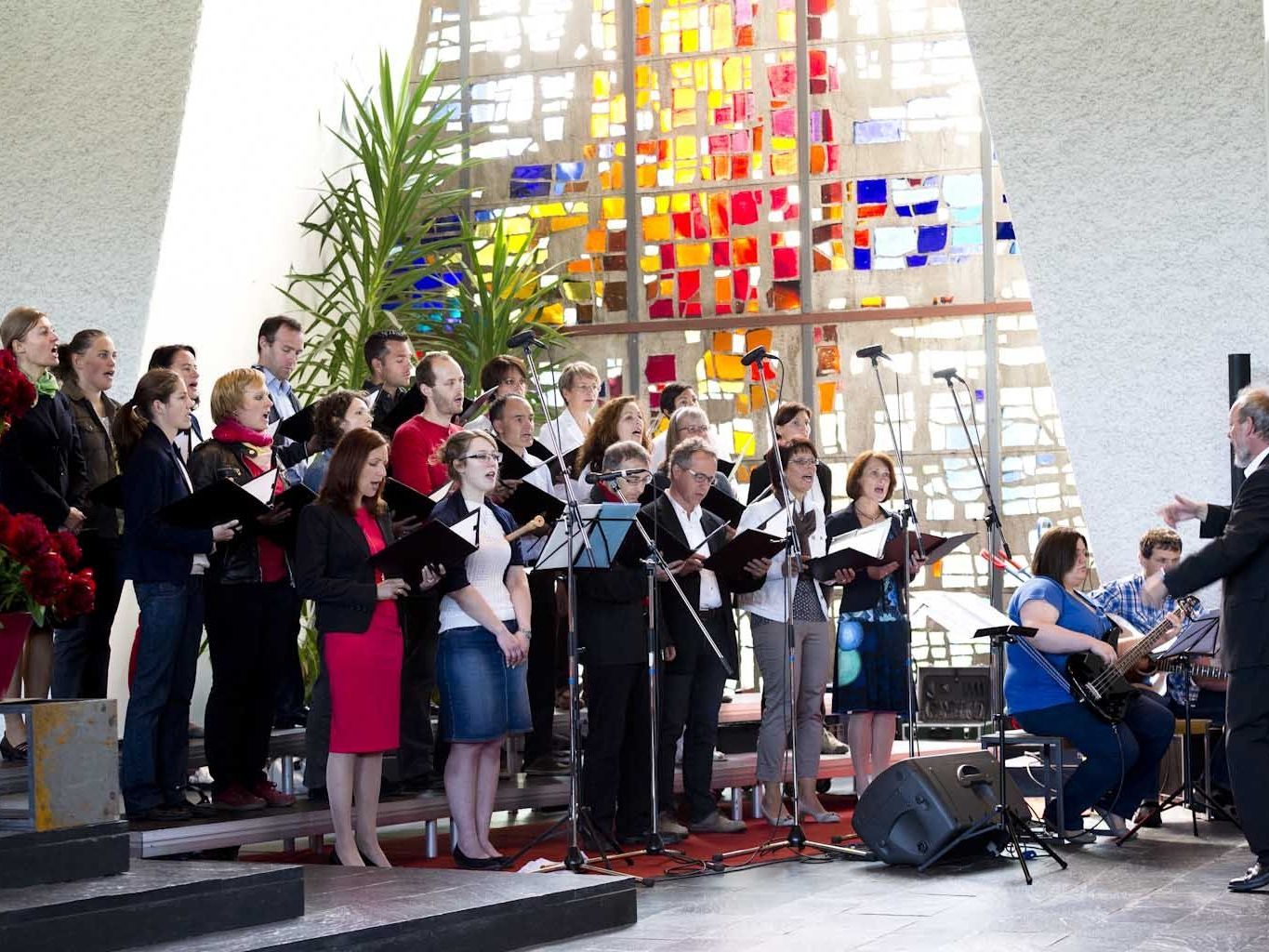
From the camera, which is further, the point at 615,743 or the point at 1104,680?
the point at 1104,680

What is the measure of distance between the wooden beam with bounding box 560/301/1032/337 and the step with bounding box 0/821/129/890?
6.07 meters

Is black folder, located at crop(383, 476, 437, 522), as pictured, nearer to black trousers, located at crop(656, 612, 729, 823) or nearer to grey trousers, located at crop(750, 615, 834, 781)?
black trousers, located at crop(656, 612, 729, 823)

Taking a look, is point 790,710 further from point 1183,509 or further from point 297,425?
point 297,425

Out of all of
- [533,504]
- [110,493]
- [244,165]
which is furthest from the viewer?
[244,165]

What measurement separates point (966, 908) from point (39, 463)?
10.0 ft

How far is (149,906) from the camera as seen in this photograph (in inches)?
161

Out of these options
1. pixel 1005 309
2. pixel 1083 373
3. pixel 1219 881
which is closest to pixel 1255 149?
pixel 1083 373

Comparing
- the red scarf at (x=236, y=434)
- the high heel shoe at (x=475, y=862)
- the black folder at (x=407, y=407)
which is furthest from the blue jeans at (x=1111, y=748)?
the red scarf at (x=236, y=434)

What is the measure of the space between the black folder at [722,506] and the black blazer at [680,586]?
57 millimetres

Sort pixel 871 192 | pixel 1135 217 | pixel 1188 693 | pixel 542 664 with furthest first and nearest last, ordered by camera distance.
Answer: pixel 871 192, pixel 1135 217, pixel 1188 693, pixel 542 664

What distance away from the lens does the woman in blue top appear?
623 cm

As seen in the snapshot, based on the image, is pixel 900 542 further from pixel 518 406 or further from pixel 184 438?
pixel 184 438

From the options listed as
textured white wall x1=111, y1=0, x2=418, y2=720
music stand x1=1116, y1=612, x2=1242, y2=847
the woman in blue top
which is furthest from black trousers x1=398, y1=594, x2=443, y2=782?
music stand x1=1116, y1=612, x2=1242, y2=847

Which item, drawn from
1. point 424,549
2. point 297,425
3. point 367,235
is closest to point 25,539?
point 424,549
